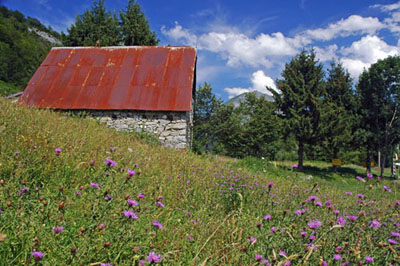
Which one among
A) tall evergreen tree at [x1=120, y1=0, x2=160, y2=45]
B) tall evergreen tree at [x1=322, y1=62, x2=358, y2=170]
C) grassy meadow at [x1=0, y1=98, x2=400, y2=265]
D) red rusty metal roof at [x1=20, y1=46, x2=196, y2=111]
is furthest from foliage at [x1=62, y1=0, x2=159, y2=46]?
grassy meadow at [x1=0, y1=98, x2=400, y2=265]

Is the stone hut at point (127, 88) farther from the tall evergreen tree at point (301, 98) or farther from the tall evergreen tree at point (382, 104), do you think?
the tall evergreen tree at point (382, 104)

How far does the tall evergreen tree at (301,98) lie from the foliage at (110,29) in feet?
44.4

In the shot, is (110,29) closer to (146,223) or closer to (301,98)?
(301,98)

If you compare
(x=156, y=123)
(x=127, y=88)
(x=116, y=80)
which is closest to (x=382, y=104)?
(x=156, y=123)

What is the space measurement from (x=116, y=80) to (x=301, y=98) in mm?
14987

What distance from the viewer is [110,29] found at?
24453mm

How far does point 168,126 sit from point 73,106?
4.78m

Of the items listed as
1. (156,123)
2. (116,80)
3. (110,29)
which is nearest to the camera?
(156,123)

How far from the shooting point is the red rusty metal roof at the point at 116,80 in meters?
12.1

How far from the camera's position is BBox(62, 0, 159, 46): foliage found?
933 inches

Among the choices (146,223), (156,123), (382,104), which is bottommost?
(146,223)

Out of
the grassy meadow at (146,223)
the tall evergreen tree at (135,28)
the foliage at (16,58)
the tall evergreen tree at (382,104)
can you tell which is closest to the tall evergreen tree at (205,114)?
the tall evergreen tree at (135,28)

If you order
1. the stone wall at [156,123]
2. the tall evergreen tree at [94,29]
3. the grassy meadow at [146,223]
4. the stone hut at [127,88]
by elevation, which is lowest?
the grassy meadow at [146,223]

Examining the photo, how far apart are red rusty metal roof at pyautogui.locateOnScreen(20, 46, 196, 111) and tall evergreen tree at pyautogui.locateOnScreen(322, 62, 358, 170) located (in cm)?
1301
